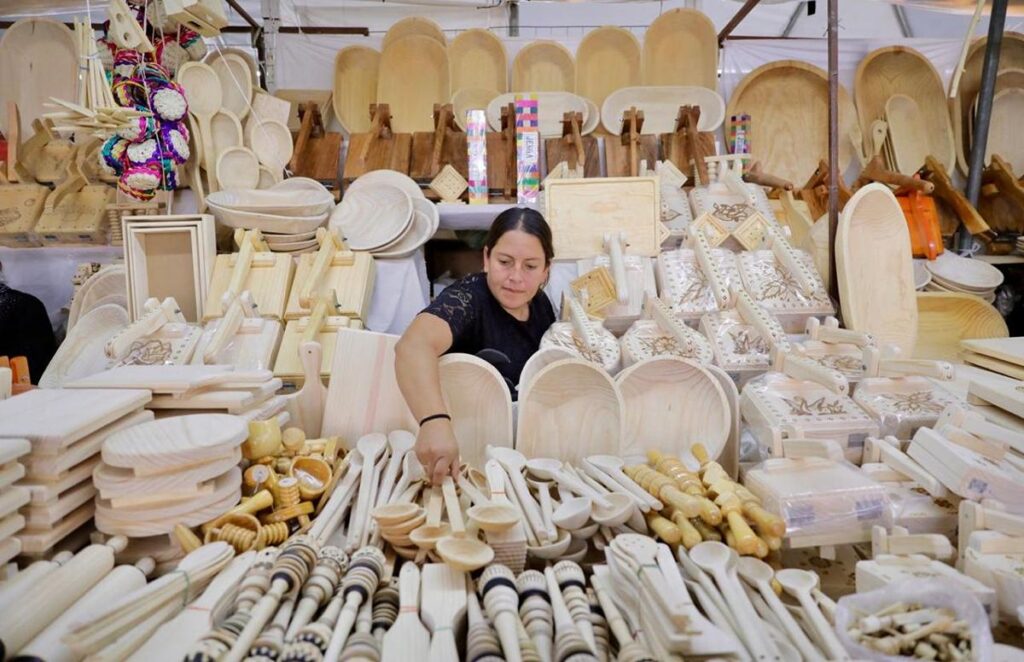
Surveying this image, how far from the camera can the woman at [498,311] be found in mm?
1573

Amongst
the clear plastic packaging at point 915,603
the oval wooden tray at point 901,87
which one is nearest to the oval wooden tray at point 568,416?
the clear plastic packaging at point 915,603

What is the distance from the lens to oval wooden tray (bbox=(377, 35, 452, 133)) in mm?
4145

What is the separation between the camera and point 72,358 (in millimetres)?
2533

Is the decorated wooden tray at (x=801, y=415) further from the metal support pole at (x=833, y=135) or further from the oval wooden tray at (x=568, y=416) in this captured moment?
the metal support pole at (x=833, y=135)

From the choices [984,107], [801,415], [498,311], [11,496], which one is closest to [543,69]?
[984,107]

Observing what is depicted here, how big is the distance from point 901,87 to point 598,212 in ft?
9.12

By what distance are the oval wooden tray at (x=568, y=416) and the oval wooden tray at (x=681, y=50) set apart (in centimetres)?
333

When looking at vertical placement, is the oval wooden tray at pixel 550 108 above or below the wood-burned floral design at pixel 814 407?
above

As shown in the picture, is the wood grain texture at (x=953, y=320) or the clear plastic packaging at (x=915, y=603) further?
the wood grain texture at (x=953, y=320)

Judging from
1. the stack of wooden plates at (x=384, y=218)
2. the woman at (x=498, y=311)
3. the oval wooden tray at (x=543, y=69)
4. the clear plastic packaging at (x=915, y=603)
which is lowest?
the clear plastic packaging at (x=915, y=603)

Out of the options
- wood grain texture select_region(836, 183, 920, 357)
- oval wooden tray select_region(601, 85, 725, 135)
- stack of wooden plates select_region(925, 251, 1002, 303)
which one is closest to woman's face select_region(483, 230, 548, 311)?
wood grain texture select_region(836, 183, 920, 357)

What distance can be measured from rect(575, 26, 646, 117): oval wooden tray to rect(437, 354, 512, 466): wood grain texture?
10.6 feet

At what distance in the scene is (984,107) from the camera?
Result: 3.42 meters

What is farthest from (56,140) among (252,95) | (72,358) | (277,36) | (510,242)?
(510,242)
